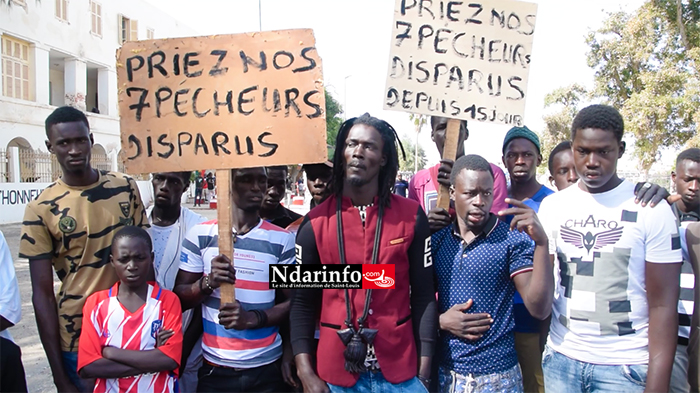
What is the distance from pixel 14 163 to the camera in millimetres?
16672

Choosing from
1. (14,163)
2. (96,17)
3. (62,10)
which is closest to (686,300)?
(14,163)

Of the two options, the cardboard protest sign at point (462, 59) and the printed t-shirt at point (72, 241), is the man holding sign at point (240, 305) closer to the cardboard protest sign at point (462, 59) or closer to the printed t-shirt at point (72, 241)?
Answer: the printed t-shirt at point (72, 241)

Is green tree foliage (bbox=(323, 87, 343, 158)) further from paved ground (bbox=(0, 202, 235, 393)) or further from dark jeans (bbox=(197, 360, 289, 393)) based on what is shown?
dark jeans (bbox=(197, 360, 289, 393))

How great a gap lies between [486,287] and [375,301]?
0.56 m

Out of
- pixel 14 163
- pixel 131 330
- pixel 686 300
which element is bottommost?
pixel 131 330

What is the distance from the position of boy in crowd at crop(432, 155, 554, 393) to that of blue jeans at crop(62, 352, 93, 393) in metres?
2.00

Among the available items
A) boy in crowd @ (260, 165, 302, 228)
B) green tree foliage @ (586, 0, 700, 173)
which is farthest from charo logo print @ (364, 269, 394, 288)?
green tree foliage @ (586, 0, 700, 173)

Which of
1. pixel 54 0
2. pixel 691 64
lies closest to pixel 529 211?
pixel 691 64

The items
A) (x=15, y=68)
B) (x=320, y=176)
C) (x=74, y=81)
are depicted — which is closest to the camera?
(x=320, y=176)

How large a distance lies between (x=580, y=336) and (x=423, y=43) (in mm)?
1836

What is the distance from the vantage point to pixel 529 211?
218 cm

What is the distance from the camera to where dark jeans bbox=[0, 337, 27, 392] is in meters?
2.47

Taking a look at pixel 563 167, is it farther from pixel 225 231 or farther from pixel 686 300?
pixel 225 231

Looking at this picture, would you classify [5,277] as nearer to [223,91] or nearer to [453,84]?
[223,91]
